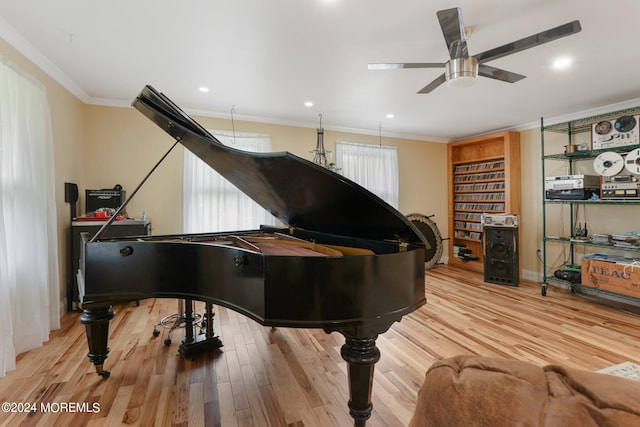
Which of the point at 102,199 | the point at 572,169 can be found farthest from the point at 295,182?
the point at 572,169

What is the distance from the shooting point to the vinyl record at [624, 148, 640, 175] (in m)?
3.29

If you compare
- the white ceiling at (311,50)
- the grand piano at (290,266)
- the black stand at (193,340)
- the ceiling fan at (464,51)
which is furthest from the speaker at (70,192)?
the ceiling fan at (464,51)

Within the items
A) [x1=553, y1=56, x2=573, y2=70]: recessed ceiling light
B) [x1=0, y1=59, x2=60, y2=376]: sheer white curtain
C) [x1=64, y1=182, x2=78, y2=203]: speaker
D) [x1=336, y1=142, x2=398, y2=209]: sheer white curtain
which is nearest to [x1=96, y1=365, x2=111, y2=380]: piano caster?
[x1=0, y1=59, x2=60, y2=376]: sheer white curtain

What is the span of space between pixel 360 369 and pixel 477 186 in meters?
5.22

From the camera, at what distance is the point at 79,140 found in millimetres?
3527

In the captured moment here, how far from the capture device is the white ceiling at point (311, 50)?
77.9 inches

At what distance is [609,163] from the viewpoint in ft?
11.7

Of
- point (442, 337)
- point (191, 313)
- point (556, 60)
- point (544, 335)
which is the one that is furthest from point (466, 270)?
point (191, 313)

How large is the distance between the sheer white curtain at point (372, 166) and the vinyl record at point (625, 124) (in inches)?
116

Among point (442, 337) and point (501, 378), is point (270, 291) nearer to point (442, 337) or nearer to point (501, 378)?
point (501, 378)

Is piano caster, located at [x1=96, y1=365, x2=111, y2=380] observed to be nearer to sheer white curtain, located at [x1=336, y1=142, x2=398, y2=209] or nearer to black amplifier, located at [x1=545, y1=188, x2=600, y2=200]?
sheer white curtain, located at [x1=336, y1=142, x2=398, y2=209]

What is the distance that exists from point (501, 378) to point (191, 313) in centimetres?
238

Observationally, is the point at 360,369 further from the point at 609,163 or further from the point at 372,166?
the point at 372,166

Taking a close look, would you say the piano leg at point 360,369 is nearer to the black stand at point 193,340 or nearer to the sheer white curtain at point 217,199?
the black stand at point 193,340
